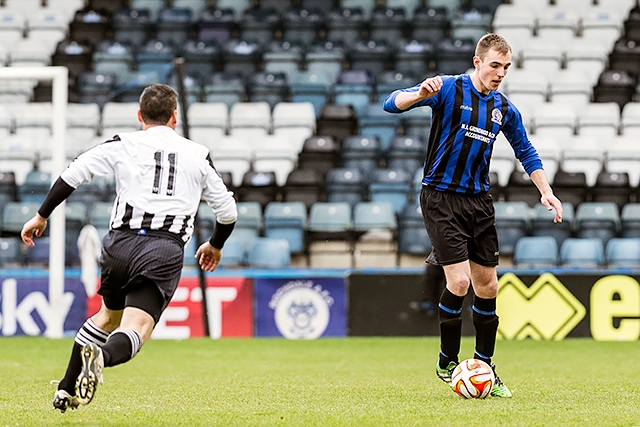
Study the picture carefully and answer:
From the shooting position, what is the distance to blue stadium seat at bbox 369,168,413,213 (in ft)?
51.9

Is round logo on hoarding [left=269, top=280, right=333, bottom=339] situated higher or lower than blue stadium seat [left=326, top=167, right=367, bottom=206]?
lower

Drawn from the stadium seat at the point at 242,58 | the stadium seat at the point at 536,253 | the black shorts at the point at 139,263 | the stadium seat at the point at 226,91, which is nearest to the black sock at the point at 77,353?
the black shorts at the point at 139,263

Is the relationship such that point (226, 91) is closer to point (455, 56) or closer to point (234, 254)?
point (455, 56)

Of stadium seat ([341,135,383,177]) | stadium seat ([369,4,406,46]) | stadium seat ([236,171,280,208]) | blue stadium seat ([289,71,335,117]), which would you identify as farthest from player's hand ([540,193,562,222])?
stadium seat ([369,4,406,46])

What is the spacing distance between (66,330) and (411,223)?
5.04 m

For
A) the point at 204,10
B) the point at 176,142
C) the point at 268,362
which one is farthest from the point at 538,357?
the point at 204,10

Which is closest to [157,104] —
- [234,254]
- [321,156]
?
[234,254]

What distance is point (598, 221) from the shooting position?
14844mm

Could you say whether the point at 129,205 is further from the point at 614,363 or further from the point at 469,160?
the point at 614,363

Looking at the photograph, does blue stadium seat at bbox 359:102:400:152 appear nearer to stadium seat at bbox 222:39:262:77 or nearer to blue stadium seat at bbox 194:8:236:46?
stadium seat at bbox 222:39:262:77

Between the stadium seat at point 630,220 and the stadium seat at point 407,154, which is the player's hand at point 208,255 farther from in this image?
the stadium seat at point 407,154

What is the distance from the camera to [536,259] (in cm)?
1448

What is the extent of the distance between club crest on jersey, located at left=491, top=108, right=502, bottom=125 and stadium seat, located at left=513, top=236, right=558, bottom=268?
26.4 feet

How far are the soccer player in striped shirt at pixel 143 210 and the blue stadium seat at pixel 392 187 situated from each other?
1034 centimetres
